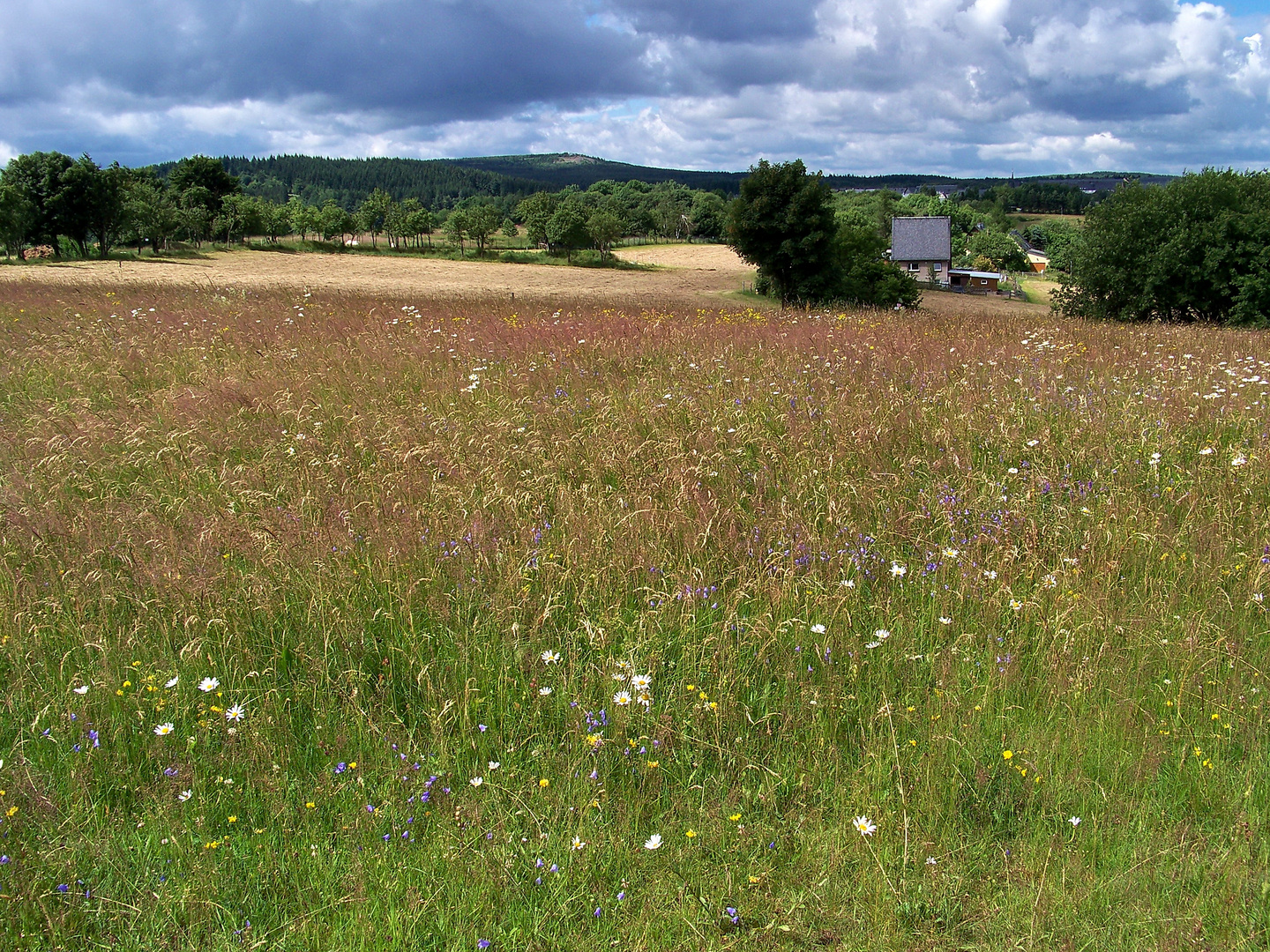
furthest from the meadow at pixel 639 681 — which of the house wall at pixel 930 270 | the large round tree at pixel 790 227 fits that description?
the house wall at pixel 930 270

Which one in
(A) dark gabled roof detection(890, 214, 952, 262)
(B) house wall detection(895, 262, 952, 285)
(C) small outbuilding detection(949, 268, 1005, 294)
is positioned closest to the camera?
(C) small outbuilding detection(949, 268, 1005, 294)

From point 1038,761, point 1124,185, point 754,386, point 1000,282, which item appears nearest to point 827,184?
point 1124,185

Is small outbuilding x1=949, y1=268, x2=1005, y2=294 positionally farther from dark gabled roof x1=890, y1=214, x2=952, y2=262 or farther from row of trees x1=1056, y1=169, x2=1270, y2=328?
row of trees x1=1056, y1=169, x2=1270, y2=328

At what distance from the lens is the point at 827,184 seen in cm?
5081

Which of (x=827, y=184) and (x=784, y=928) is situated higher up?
(x=827, y=184)

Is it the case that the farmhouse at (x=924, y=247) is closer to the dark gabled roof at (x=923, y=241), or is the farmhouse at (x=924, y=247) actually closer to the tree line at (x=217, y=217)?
the dark gabled roof at (x=923, y=241)

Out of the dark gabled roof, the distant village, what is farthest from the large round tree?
the dark gabled roof

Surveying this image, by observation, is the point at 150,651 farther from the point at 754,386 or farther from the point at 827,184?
the point at 827,184

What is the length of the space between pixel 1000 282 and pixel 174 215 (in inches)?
4204

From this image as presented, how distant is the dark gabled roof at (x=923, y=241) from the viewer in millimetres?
112938

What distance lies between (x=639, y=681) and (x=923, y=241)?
125 metres

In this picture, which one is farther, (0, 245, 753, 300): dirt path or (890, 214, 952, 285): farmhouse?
(890, 214, 952, 285): farmhouse

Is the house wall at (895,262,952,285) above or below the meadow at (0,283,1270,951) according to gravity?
above

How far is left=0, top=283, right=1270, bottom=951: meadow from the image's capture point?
2.33 metres
